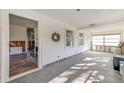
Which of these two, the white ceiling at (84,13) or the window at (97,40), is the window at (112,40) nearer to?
the window at (97,40)

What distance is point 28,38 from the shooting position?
1012 cm

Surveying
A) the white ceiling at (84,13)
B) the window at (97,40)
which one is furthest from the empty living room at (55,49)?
the window at (97,40)

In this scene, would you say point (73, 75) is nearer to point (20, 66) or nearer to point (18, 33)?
point (20, 66)

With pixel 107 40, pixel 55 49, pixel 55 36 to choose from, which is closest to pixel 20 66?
pixel 55 49

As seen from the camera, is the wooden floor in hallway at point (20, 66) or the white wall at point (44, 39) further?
the wooden floor in hallway at point (20, 66)

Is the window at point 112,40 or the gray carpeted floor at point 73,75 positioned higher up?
the window at point 112,40

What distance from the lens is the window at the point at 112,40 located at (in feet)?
38.5

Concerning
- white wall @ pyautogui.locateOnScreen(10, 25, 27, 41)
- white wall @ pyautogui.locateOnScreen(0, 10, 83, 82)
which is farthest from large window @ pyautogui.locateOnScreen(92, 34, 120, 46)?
white wall @ pyautogui.locateOnScreen(10, 25, 27, 41)

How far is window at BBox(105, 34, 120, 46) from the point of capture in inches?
462

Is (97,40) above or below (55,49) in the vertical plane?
above

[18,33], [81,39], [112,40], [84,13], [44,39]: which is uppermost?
[84,13]

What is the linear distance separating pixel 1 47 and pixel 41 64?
2138mm

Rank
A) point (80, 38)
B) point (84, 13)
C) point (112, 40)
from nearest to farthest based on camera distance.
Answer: point (84, 13) < point (80, 38) < point (112, 40)

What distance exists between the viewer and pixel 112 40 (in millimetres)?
12289
